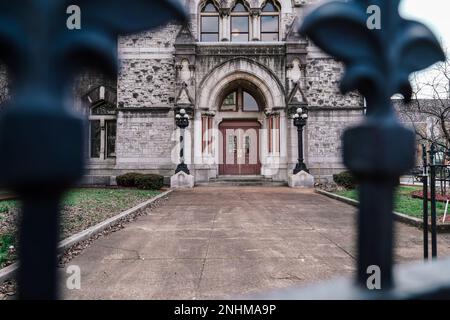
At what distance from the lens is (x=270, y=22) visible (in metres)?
20.1

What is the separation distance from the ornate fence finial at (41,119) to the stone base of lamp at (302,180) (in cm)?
1702


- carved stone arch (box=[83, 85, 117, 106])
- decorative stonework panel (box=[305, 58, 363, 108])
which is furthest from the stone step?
carved stone arch (box=[83, 85, 117, 106])

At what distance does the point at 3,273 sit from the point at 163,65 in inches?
688

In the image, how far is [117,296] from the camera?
325 cm

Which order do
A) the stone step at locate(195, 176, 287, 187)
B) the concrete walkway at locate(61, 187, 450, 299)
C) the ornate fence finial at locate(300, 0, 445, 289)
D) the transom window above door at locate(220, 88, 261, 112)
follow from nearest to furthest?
1. the ornate fence finial at locate(300, 0, 445, 289)
2. the concrete walkway at locate(61, 187, 450, 299)
3. the stone step at locate(195, 176, 287, 187)
4. the transom window above door at locate(220, 88, 261, 112)

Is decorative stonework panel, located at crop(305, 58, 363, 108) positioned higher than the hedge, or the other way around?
decorative stonework panel, located at crop(305, 58, 363, 108)

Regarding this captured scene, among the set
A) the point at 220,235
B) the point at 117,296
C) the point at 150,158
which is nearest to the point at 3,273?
the point at 117,296

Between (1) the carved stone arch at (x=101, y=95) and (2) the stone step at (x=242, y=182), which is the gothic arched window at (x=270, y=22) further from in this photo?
(1) the carved stone arch at (x=101, y=95)

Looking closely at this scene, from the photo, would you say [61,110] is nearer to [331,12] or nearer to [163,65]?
[331,12]

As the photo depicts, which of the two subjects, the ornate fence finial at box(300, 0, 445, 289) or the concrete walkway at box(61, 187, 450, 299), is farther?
the concrete walkway at box(61, 187, 450, 299)

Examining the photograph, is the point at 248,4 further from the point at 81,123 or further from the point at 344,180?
the point at 81,123

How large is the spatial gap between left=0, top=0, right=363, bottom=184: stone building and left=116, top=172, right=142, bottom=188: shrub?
1617mm

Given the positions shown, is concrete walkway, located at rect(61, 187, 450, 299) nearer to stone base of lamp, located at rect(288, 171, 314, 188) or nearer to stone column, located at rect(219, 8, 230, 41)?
stone base of lamp, located at rect(288, 171, 314, 188)

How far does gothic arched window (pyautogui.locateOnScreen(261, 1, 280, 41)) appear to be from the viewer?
20031mm
